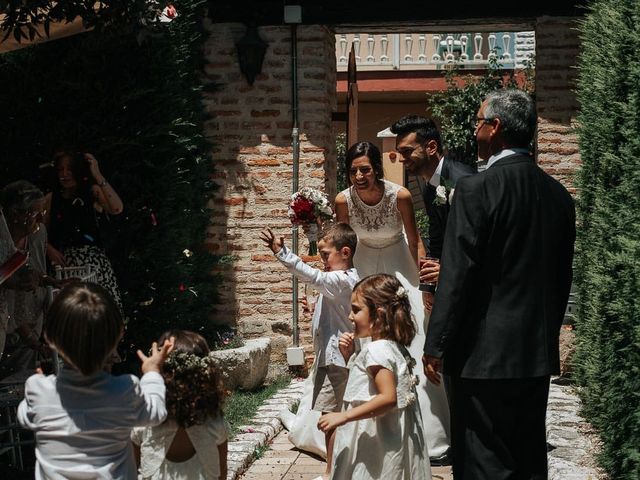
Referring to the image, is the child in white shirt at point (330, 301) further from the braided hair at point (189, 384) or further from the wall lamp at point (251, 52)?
the wall lamp at point (251, 52)

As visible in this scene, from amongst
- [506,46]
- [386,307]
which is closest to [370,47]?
[506,46]

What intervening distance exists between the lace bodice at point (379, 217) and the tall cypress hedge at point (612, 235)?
1.31m

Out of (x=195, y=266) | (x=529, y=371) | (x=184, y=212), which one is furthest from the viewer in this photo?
(x=195, y=266)

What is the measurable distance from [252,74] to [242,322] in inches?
95.0

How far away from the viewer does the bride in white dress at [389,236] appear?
7480mm

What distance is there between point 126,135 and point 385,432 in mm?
4429

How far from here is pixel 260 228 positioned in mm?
11086

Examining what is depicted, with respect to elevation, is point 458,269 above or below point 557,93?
above

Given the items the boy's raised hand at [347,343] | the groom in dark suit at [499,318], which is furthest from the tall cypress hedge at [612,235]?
the boy's raised hand at [347,343]

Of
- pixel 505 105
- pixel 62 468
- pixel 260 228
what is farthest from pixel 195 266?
pixel 62 468

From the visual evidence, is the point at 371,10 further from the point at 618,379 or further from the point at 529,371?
the point at 529,371

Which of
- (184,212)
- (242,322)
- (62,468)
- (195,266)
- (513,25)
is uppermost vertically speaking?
(513,25)

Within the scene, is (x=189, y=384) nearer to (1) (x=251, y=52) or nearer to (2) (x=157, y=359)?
(2) (x=157, y=359)

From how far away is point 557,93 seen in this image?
35.3 ft
